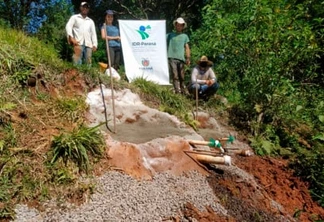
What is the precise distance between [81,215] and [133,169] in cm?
89

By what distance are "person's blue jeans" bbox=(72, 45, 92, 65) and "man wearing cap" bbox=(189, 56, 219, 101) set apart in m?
2.02

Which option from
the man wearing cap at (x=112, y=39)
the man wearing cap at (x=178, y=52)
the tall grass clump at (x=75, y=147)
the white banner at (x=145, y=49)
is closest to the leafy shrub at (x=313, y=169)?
the man wearing cap at (x=178, y=52)

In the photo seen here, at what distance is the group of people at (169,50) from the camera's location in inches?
274

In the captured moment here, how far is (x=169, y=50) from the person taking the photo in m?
7.88

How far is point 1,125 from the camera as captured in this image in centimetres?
416

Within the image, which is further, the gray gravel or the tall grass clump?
the tall grass clump

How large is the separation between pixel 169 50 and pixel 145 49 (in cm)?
53

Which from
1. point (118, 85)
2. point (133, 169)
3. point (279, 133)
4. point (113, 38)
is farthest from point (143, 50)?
point (133, 169)

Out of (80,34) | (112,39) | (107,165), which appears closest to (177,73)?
(112,39)

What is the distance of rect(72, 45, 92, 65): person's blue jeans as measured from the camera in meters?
6.87

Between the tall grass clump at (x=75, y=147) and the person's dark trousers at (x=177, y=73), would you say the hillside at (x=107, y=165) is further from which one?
the person's dark trousers at (x=177, y=73)

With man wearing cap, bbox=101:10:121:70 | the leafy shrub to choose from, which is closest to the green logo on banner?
man wearing cap, bbox=101:10:121:70

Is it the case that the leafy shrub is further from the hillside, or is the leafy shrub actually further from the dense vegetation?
the hillside

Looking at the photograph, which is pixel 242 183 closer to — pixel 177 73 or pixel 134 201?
pixel 134 201
